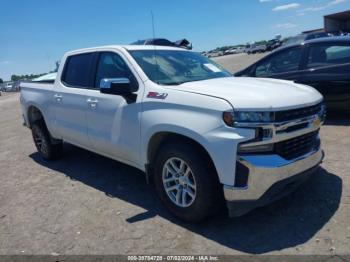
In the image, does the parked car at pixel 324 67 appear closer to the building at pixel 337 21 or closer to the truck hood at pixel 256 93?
the truck hood at pixel 256 93

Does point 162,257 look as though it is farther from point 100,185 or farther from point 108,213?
point 100,185

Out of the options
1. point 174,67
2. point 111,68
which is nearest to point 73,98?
point 111,68

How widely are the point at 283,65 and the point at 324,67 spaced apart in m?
0.84

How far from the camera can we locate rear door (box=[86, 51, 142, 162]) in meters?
4.08

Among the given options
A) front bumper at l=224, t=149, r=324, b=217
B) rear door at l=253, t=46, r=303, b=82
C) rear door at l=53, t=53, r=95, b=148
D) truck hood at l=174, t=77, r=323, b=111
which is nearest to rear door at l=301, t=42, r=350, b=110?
rear door at l=253, t=46, r=303, b=82

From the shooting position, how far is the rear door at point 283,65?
7031 millimetres

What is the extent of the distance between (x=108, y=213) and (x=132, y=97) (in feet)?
4.65

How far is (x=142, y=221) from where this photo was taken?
3.91 meters

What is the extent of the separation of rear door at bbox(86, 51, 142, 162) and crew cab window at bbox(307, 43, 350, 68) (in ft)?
13.8

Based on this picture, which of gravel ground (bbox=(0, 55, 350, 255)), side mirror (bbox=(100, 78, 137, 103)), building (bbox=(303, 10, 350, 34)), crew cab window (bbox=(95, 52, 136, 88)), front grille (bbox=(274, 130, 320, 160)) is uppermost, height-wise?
building (bbox=(303, 10, 350, 34))

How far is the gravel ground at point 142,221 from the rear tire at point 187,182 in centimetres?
20

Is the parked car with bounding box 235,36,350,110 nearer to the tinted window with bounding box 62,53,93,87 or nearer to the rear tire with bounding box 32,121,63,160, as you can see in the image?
the tinted window with bounding box 62,53,93,87

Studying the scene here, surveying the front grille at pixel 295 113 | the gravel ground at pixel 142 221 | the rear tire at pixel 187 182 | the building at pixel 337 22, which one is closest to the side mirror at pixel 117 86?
the rear tire at pixel 187 182

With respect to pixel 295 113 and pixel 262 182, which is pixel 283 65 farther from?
pixel 262 182
